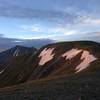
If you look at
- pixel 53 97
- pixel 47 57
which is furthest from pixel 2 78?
pixel 53 97

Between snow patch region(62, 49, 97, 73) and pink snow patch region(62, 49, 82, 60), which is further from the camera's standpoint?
pink snow patch region(62, 49, 82, 60)

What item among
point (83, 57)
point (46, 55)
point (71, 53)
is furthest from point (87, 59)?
point (46, 55)

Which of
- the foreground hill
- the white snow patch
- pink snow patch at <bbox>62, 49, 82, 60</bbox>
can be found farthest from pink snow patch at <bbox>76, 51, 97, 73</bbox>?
the white snow patch

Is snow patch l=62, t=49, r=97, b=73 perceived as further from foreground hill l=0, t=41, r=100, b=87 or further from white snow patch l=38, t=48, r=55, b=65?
white snow patch l=38, t=48, r=55, b=65

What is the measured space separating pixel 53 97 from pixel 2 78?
530 ft

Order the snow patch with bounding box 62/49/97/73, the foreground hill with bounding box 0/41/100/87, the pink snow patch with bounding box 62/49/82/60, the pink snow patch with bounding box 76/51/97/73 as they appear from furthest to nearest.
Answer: the pink snow patch with bounding box 62/49/82/60
the foreground hill with bounding box 0/41/100/87
the pink snow patch with bounding box 76/51/97/73
the snow patch with bounding box 62/49/97/73

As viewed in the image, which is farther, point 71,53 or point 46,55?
point 46,55

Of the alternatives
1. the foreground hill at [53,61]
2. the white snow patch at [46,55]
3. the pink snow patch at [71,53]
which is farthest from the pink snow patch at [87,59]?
the white snow patch at [46,55]

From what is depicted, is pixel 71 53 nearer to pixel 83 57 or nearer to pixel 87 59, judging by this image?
pixel 83 57

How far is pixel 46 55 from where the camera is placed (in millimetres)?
179125

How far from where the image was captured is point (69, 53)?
153 meters

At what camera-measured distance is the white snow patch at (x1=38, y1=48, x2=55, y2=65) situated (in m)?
169

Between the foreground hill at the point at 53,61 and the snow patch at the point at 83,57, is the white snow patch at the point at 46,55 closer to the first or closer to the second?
the foreground hill at the point at 53,61

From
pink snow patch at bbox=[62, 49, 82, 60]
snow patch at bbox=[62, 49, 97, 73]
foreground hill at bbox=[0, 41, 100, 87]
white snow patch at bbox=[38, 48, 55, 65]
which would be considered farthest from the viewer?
white snow patch at bbox=[38, 48, 55, 65]
